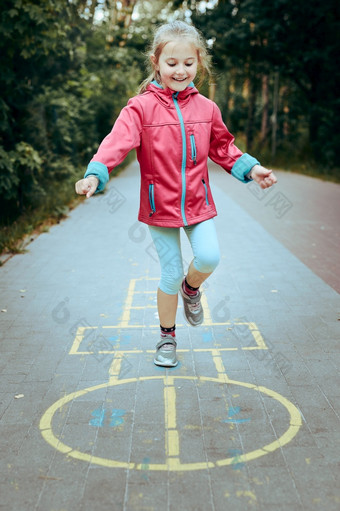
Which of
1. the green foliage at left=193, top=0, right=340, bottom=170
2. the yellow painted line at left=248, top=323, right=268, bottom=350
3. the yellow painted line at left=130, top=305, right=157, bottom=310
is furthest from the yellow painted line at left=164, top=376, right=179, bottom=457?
the green foliage at left=193, top=0, right=340, bottom=170

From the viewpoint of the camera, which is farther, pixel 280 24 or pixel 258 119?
pixel 258 119

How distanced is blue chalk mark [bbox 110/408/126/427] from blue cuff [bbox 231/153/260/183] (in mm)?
1693

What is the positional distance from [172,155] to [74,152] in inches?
571

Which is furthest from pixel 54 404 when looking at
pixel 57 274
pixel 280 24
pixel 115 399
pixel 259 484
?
pixel 280 24

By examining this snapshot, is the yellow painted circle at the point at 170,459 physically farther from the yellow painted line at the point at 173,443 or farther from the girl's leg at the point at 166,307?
the girl's leg at the point at 166,307

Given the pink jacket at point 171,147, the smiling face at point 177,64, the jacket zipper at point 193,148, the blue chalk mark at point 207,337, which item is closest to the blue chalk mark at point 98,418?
the pink jacket at point 171,147

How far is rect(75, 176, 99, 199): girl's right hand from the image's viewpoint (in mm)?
3256

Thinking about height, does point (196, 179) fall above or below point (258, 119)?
above

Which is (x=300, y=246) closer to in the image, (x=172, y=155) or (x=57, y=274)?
(x=57, y=274)

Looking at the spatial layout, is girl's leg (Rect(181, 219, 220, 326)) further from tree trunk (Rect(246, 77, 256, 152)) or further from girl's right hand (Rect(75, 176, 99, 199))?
tree trunk (Rect(246, 77, 256, 152))

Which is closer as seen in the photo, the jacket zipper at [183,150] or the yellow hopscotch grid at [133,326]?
the jacket zipper at [183,150]

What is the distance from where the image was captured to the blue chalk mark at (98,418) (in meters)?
3.28

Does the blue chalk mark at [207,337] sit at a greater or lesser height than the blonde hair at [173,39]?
lesser

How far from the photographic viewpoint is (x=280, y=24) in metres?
24.5
